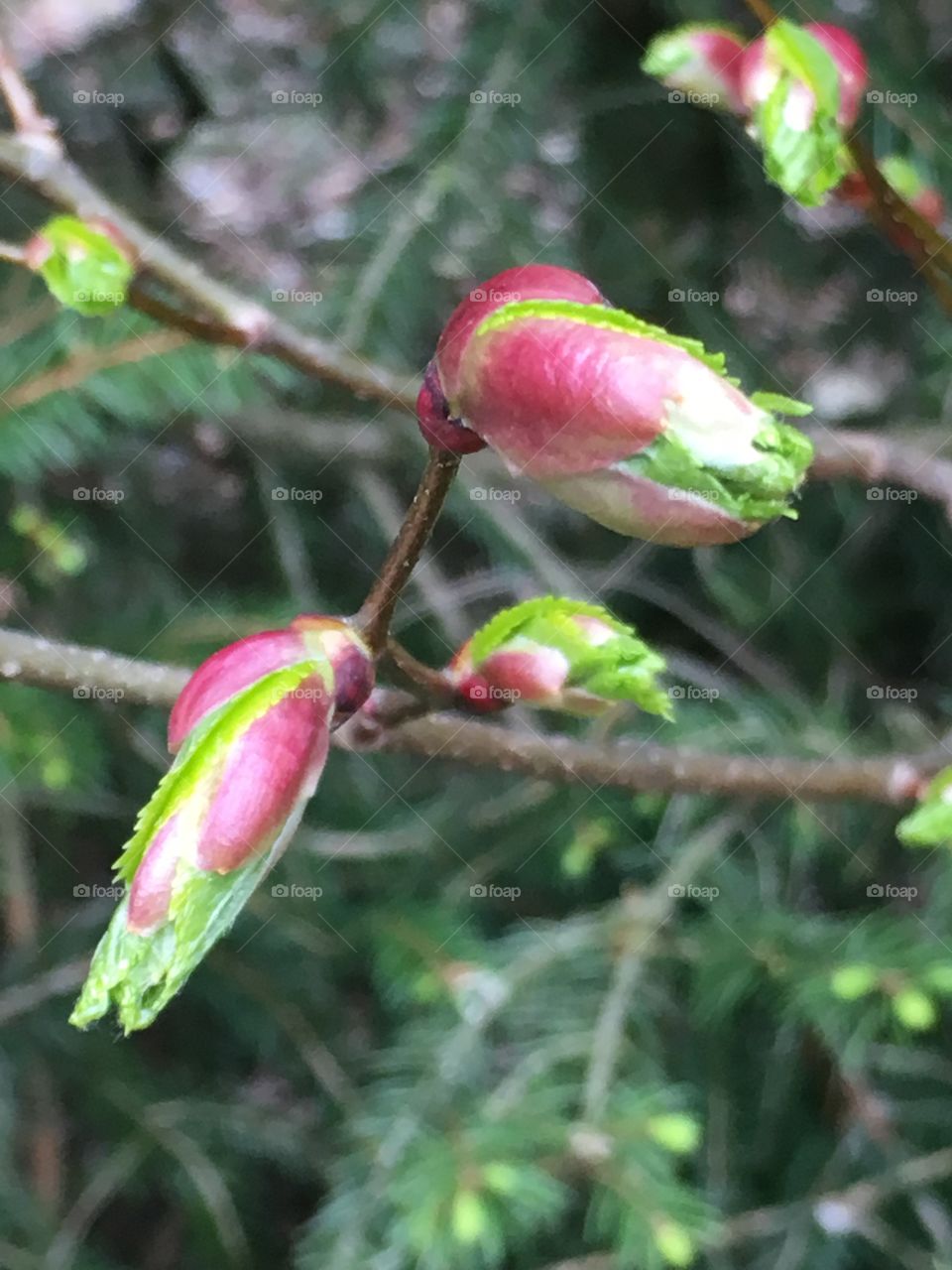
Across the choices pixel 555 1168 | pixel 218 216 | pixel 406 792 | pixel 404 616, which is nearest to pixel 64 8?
pixel 218 216

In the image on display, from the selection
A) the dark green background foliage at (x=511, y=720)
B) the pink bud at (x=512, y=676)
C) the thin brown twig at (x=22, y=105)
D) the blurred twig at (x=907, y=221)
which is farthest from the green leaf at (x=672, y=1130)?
the thin brown twig at (x=22, y=105)

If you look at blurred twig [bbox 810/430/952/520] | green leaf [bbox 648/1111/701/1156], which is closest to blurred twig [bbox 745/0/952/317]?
blurred twig [bbox 810/430/952/520]

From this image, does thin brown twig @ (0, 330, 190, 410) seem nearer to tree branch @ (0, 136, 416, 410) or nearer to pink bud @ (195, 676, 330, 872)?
tree branch @ (0, 136, 416, 410)

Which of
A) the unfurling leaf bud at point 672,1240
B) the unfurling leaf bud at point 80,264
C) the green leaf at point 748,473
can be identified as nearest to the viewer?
the green leaf at point 748,473

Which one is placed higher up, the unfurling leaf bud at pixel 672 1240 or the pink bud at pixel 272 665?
the pink bud at pixel 272 665

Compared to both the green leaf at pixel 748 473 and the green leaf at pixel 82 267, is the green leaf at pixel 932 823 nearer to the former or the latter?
Answer: the green leaf at pixel 748 473

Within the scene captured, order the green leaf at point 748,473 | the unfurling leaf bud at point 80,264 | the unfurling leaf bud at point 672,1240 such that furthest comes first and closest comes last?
1. the unfurling leaf bud at point 672,1240
2. the unfurling leaf bud at point 80,264
3. the green leaf at point 748,473

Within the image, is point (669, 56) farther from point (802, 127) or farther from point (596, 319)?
point (596, 319)

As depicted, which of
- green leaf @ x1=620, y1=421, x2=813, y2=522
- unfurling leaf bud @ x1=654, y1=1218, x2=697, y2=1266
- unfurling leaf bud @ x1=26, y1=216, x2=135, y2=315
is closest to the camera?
green leaf @ x1=620, y1=421, x2=813, y2=522
